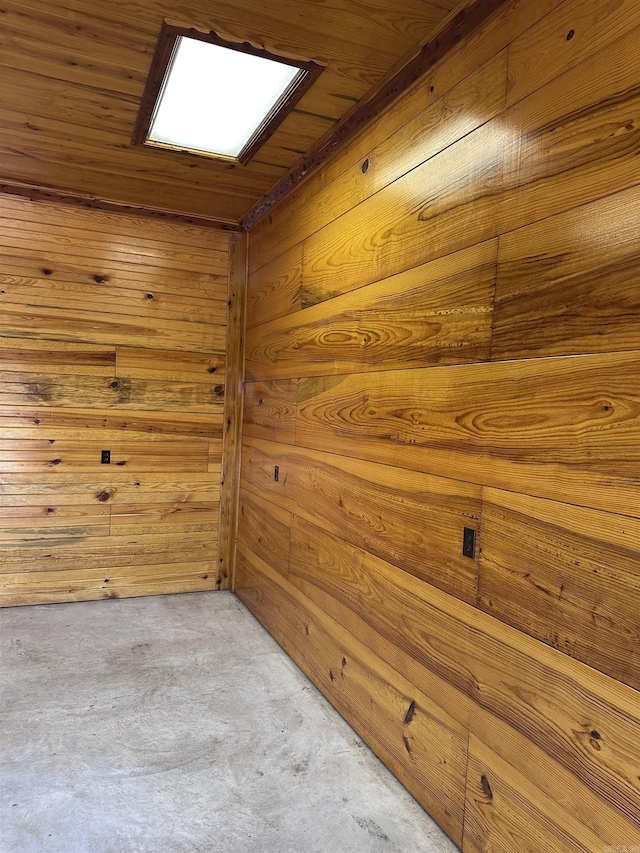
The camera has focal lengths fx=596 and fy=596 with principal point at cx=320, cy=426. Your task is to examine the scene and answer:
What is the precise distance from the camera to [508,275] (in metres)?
1.60

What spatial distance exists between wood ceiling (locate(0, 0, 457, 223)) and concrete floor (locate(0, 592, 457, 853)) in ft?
8.31

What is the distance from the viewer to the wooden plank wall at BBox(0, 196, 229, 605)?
3705 mm

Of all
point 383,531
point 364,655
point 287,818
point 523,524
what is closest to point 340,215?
point 383,531

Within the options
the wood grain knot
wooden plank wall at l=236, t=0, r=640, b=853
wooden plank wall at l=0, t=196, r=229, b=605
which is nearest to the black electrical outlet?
wooden plank wall at l=236, t=0, r=640, b=853

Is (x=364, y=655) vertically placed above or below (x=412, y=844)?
above

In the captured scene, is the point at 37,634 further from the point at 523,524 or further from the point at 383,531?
the point at 523,524

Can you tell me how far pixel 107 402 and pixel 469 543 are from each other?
2.88 meters

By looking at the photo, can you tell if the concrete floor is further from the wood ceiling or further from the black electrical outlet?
the wood ceiling

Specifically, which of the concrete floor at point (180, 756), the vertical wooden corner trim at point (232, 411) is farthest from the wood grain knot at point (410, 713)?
the vertical wooden corner trim at point (232, 411)

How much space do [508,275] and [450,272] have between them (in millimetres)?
273

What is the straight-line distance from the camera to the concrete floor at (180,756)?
1832 mm

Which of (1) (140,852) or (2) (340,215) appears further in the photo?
(2) (340,215)

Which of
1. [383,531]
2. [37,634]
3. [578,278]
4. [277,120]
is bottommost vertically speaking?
[37,634]

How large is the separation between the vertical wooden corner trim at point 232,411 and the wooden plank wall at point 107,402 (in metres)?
0.06
